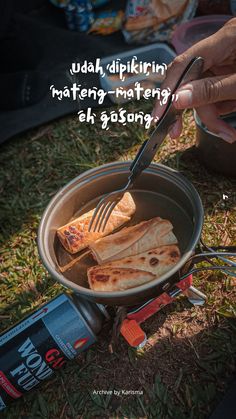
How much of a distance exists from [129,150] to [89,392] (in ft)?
4.94

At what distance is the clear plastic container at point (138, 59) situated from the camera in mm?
3014

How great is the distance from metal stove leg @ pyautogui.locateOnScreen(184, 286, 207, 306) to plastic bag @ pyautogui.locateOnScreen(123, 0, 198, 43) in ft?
7.40

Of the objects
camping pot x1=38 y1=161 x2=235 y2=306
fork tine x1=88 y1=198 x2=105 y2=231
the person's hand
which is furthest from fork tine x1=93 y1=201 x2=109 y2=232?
the person's hand

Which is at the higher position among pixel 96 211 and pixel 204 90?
pixel 204 90

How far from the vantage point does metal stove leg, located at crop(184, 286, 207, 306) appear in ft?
6.18

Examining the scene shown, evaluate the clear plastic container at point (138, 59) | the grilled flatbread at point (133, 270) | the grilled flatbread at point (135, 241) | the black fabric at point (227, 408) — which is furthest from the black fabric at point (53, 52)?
the black fabric at point (227, 408)

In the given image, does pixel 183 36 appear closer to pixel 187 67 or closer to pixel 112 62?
pixel 112 62

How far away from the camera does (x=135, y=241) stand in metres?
1.83

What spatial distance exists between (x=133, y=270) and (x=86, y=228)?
311 mm

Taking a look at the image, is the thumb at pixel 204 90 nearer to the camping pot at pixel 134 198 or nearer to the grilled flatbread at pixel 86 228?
the camping pot at pixel 134 198

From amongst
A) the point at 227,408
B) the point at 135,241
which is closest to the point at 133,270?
the point at 135,241

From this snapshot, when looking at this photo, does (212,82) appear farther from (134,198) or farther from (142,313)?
(142,313)

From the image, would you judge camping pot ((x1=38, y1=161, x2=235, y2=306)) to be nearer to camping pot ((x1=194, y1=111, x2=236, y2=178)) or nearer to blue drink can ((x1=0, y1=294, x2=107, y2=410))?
blue drink can ((x1=0, y1=294, x2=107, y2=410))

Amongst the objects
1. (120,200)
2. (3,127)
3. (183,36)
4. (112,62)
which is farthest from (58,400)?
(183,36)
